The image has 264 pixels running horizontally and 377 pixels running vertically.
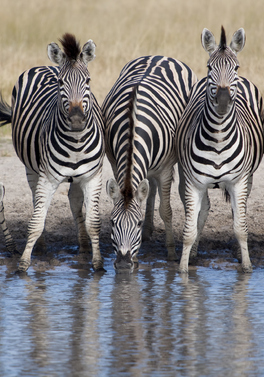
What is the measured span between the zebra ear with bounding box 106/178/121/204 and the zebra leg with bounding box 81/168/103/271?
325 millimetres

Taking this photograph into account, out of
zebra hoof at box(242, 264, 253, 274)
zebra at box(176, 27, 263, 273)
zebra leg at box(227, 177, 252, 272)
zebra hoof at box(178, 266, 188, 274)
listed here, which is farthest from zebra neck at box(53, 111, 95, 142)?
zebra hoof at box(242, 264, 253, 274)

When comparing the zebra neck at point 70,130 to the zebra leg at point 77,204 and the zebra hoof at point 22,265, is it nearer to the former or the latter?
the zebra hoof at point 22,265

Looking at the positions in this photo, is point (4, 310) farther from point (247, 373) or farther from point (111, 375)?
point (247, 373)

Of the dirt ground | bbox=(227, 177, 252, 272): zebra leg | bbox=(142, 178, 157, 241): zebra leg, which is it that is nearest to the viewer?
bbox=(227, 177, 252, 272): zebra leg

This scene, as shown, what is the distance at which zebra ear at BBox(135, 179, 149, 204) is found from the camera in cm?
686

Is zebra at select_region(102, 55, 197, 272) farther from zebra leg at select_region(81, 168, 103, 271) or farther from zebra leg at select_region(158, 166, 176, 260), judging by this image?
zebra leg at select_region(81, 168, 103, 271)

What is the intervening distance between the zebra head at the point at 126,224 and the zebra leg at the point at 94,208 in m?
0.33

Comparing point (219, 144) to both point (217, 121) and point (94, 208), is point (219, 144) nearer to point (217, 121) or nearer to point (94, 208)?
point (217, 121)

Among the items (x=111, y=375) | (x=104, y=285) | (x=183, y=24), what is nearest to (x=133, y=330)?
(x=111, y=375)

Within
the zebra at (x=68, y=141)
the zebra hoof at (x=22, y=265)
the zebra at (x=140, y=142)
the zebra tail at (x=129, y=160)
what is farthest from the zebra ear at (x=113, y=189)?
the zebra hoof at (x=22, y=265)

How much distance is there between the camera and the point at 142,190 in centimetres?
691

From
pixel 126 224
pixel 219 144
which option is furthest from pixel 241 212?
pixel 126 224

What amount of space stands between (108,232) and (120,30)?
36.7 ft

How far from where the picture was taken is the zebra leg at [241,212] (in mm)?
7008
